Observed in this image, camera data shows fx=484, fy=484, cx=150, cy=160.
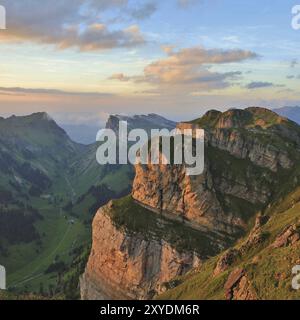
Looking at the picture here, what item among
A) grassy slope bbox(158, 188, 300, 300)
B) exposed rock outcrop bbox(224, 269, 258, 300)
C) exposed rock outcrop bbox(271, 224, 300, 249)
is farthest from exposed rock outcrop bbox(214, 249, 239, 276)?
exposed rock outcrop bbox(224, 269, 258, 300)

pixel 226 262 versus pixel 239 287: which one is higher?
pixel 239 287

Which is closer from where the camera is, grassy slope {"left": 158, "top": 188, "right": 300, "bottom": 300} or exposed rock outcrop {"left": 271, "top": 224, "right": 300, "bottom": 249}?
grassy slope {"left": 158, "top": 188, "right": 300, "bottom": 300}

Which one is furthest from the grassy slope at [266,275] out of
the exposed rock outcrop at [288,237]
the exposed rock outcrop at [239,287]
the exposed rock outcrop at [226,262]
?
the exposed rock outcrop at [288,237]

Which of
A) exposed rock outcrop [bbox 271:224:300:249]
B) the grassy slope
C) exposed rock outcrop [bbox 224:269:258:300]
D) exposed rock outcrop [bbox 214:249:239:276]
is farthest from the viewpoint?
exposed rock outcrop [bbox 214:249:239:276]

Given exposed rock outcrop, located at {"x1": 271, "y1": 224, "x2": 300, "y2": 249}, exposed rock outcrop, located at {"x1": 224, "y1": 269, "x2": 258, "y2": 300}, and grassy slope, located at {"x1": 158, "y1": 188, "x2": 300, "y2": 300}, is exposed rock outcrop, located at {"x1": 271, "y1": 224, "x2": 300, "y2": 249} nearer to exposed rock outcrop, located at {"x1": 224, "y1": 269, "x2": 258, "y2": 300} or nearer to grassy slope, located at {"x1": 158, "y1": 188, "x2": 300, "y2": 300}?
grassy slope, located at {"x1": 158, "y1": 188, "x2": 300, "y2": 300}

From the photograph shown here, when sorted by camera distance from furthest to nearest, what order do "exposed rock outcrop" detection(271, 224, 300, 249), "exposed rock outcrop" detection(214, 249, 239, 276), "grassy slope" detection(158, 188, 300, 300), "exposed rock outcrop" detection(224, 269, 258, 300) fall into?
"exposed rock outcrop" detection(214, 249, 239, 276) < "exposed rock outcrop" detection(271, 224, 300, 249) < "exposed rock outcrop" detection(224, 269, 258, 300) < "grassy slope" detection(158, 188, 300, 300)

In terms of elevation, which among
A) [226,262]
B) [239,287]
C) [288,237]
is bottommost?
[226,262]

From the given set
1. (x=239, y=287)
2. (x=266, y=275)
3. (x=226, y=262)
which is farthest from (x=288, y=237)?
(x=226, y=262)

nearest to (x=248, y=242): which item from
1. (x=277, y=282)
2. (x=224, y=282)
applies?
(x=224, y=282)

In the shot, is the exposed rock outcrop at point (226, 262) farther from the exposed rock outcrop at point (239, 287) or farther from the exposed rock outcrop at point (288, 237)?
the exposed rock outcrop at point (239, 287)

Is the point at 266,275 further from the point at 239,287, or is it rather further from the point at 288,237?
the point at 288,237
